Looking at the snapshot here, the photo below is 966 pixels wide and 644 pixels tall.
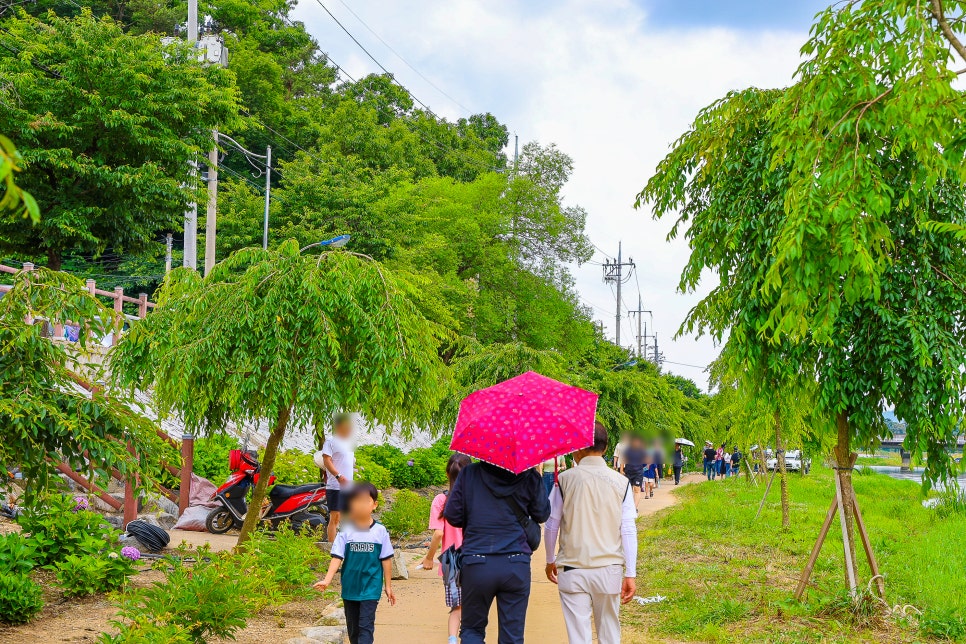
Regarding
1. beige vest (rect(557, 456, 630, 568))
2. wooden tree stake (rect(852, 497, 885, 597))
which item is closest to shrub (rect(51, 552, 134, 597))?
beige vest (rect(557, 456, 630, 568))

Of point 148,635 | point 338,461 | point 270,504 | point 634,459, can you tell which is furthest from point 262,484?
point 634,459

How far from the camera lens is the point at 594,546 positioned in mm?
5176

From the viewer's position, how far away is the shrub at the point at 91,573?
7.21 meters

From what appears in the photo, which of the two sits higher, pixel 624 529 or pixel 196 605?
pixel 624 529

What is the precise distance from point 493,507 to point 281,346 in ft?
12.9

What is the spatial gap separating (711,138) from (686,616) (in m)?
→ 4.25

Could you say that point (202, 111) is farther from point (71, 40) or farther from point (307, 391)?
point (307, 391)

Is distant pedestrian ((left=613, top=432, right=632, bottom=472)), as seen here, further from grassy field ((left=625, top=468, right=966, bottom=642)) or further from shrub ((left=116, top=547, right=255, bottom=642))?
shrub ((left=116, top=547, right=255, bottom=642))

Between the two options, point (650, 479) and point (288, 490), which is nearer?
point (288, 490)

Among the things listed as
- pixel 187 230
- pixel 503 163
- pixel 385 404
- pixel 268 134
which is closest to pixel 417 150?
pixel 268 134

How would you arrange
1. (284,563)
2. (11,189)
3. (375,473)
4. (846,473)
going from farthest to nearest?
(375,473), (284,563), (846,473), (11,189)

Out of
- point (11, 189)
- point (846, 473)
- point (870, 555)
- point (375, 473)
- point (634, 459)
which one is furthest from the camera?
point (634, 459)

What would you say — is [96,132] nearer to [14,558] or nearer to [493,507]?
[14,558]

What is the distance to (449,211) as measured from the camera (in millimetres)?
38000
